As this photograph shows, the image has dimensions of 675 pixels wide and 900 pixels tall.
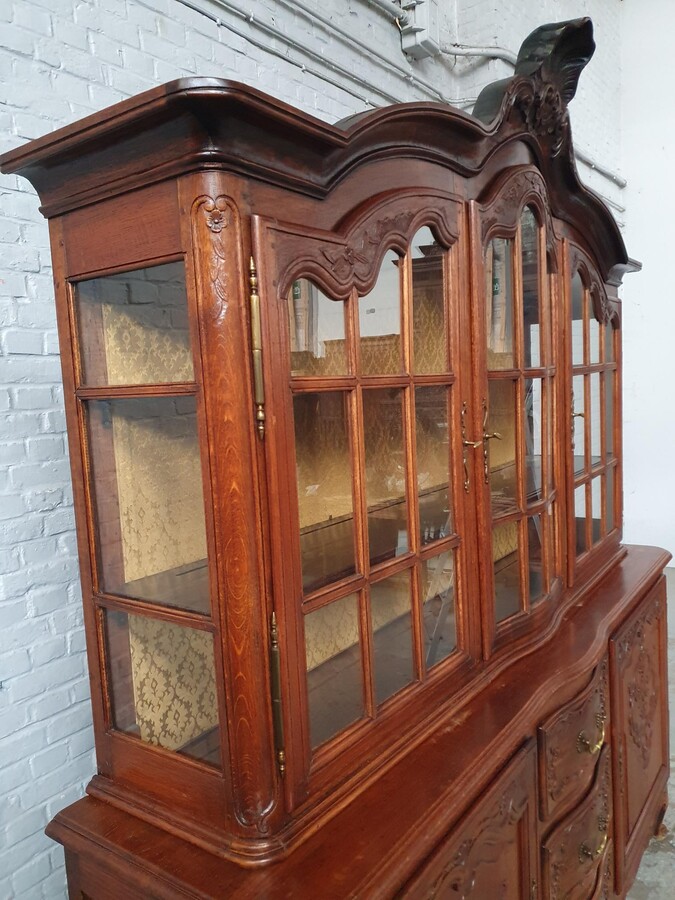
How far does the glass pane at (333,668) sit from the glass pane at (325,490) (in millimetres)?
57

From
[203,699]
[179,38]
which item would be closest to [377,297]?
[203,699]

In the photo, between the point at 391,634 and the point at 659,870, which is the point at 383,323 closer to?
the point at 391,634

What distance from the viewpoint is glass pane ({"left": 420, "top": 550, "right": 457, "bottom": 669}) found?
112cm

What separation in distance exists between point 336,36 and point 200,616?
1876 millimetres

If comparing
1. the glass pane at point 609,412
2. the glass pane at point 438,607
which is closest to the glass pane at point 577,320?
the glass pane at point 609,412

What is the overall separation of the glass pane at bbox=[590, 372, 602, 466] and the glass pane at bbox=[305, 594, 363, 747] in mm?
1085

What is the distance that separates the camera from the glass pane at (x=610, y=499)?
195 cm

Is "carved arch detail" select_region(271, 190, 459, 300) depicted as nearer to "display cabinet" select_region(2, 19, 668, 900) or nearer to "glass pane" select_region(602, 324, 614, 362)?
"display cabinet" select_region(2, 19, 668, 900)

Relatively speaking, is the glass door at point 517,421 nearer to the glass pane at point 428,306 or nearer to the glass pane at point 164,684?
the glass pane at point 428,306

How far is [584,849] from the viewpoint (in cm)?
140

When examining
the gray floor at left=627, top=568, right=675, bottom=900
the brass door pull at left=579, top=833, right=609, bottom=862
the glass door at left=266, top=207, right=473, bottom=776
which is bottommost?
the gray floor at left=627, top=568, right=675, bottom=900

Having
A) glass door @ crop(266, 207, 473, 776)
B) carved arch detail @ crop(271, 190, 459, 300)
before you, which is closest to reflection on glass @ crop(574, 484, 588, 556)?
glass door @ crop(266, 207, 473, 776)

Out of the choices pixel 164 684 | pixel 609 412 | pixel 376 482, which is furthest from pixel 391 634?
pixel 609 412

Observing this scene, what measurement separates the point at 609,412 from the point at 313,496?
132cm
